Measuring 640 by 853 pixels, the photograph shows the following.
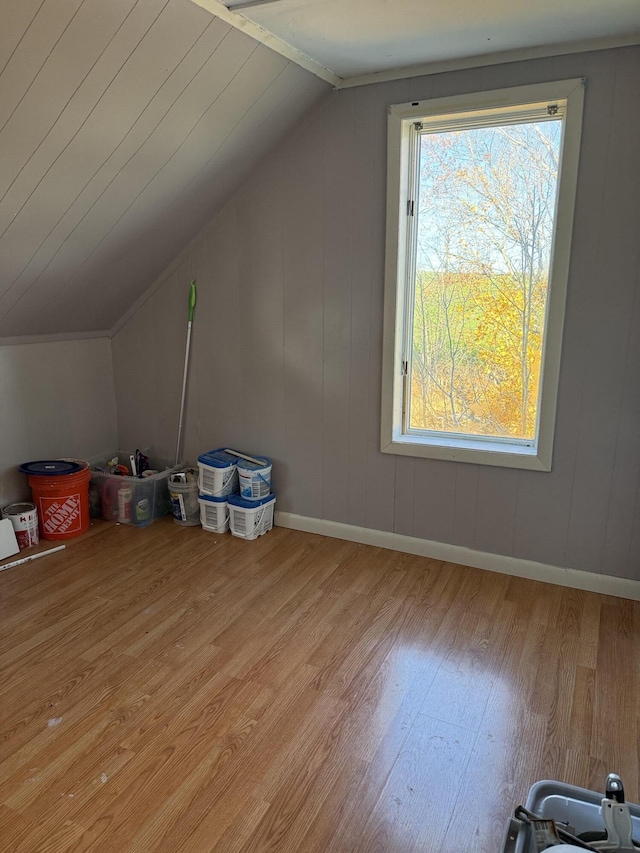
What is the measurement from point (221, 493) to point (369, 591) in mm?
1018

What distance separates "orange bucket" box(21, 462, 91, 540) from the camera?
3.06 m

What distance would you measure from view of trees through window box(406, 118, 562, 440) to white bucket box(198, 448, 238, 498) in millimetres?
1090

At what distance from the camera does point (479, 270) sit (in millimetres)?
2670

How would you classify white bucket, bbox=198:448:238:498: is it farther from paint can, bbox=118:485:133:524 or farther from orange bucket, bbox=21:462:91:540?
orange bucket, bbox=21:462:91:540

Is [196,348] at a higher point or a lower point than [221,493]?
higher

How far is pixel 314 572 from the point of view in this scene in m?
2.79

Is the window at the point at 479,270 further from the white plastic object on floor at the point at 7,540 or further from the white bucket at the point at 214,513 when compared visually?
the white plastic object on floor at the point at 7,540

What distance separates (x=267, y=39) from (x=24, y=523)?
96.8 inches

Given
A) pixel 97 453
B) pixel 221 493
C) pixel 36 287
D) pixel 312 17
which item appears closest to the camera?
pixel 312 17

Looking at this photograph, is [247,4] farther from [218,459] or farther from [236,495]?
[236,495]

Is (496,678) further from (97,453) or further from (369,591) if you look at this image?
(97,453)

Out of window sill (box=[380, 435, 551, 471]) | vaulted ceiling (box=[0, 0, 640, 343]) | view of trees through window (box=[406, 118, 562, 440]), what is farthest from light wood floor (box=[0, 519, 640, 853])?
vaulted ceiling (box=[0, 0, 640, 343])

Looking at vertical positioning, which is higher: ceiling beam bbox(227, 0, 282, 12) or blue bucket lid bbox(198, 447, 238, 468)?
ceiling beam bbox(227, 0, 282, 12)

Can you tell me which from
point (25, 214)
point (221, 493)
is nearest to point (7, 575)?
point (221, 493)
